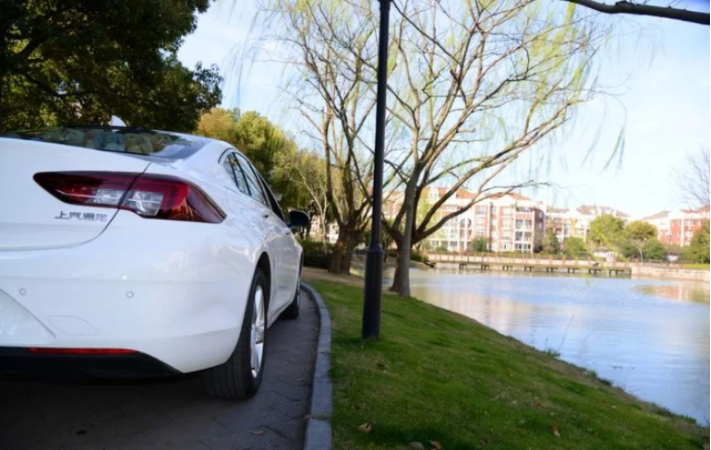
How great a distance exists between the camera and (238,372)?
337cm

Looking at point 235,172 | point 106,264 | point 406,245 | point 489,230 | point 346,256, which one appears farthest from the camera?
point 489,230

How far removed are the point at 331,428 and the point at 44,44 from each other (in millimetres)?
12256

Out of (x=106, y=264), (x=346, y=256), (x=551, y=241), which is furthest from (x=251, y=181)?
(x=551, y=241)

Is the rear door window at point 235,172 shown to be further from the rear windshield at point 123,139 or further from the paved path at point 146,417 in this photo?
the paved path at point 146,417

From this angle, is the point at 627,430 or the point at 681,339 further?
the point at 681,339

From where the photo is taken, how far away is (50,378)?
254cm

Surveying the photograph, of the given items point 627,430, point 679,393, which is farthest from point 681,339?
point 627,430

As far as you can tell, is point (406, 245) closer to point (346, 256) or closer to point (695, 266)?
point (346, 256)

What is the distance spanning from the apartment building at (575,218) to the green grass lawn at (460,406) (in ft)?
13.2

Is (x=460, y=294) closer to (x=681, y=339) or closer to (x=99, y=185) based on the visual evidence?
(x=681, y=339)

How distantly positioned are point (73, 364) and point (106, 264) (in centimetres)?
45

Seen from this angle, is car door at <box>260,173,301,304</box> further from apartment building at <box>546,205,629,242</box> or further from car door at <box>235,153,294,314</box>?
apartment building at <box>546,205,629,242</box>

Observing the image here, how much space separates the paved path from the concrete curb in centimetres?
9

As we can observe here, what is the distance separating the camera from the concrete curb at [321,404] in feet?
9.42
